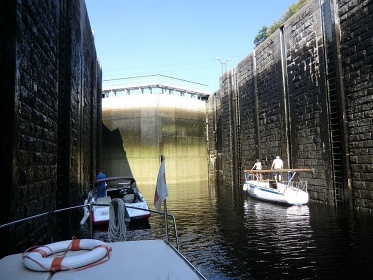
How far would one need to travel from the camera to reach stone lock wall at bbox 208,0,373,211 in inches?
393

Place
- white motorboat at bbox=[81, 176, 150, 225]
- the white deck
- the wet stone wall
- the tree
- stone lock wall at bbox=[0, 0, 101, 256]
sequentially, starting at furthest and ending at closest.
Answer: the tree
the wet stone wall
white motorboat at bbox=[81, 176, 150, 225]
stone lock wall at bbox=[0, 0, 101, 256]
the white deck

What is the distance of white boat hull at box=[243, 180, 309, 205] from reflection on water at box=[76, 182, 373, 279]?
1.20 feet

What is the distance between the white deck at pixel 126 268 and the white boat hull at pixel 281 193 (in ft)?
32.6

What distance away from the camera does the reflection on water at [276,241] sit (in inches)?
209

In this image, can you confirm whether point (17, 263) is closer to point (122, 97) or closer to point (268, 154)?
point (268, 154)

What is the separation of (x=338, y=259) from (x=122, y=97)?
22928 mm

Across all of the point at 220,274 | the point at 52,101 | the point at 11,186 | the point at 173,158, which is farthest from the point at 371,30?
the point at 173,158

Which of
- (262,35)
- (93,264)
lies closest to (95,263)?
(93,264)

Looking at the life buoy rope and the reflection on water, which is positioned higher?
the life buoy rope

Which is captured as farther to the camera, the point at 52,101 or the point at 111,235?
the point at 52,101

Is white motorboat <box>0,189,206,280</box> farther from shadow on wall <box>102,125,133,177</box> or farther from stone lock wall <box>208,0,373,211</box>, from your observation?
shadow on wall <box>102,125,133,177</box>

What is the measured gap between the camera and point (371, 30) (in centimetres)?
960

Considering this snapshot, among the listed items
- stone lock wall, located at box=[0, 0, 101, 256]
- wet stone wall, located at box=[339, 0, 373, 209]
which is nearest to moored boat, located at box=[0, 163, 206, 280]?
stone lock wall, located at box=[0, 0, 101, 256]

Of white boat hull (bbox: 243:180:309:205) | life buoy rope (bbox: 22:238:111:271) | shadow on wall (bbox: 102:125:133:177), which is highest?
shadow on wall (bbox: 102:125:133:177)
